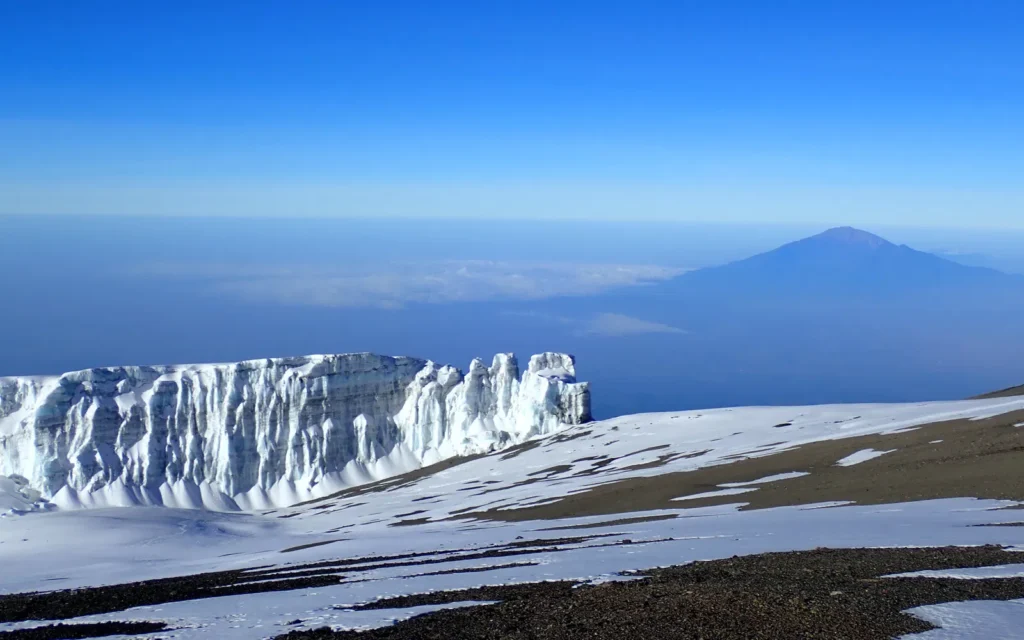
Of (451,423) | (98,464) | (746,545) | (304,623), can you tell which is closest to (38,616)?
(304,623)

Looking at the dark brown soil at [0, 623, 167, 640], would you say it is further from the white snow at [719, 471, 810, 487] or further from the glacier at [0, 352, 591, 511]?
the glacier at [0, 352, 591, 511]

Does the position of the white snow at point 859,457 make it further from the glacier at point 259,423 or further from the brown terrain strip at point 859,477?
the glacier at point 259,423

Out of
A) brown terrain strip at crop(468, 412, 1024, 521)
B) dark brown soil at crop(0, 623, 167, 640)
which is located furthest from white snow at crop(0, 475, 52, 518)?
dark brown soil at crop(0, 623, 167, 640)

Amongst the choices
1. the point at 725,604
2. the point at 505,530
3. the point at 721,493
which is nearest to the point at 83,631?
the point at 725,604

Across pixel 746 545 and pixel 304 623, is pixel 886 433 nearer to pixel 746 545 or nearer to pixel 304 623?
pixel 746 545

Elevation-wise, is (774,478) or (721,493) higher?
(774,478)

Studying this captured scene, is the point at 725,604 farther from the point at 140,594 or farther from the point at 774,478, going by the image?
the point at 774,478
